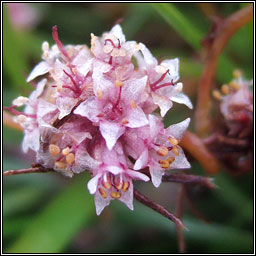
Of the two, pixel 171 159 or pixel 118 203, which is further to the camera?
pixel 118 203

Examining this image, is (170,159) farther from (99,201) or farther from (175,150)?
(99,201)

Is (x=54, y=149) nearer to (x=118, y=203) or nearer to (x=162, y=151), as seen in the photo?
(x=162, y=151)

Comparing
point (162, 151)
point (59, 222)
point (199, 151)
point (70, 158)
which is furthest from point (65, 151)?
point (59, 222)

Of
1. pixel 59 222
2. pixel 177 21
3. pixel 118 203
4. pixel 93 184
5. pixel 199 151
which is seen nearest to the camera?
pixel 93 184

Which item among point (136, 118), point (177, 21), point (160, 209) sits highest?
point (177, 21)

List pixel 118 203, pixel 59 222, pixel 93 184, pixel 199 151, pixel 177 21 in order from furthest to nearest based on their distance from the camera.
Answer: pixel 118 203 → pixel 59 222 → pixel 177 21 → pixel 199 151 → pixel 93 184

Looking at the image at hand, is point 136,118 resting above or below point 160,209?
above

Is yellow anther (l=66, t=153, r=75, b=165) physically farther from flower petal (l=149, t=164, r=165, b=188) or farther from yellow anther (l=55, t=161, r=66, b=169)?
flower petal (l=149, t=164, r=165, b=188)

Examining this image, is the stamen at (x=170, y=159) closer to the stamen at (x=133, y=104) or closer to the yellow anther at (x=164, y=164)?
the yellow anther at (x=164, y=164)

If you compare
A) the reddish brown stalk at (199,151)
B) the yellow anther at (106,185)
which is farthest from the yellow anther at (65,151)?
the reddish brown stalk at (199,151)
